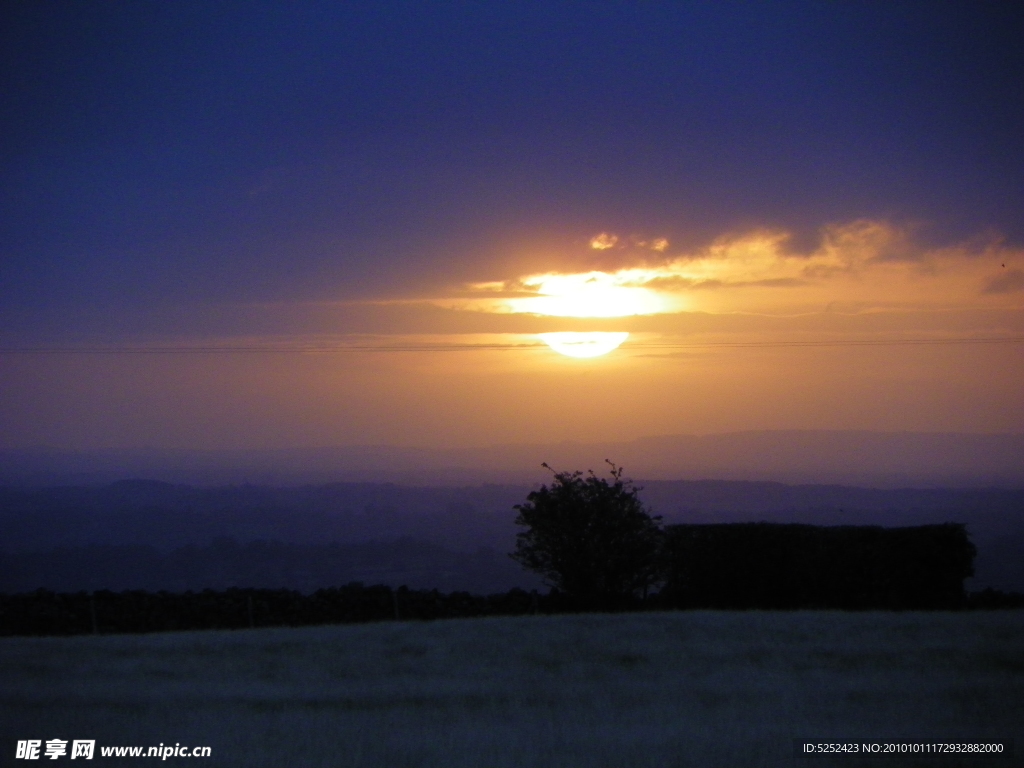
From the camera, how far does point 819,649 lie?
15.7 meters

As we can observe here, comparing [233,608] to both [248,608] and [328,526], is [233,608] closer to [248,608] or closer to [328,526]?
[248,608]

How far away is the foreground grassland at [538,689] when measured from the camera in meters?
10.2

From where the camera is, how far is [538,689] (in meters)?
13.5

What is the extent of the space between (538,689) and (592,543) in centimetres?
1024

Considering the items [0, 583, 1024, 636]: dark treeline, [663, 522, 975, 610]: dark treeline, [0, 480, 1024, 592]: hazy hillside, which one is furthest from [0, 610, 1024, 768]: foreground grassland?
[0, 480, 1024, 592]: hazy hillside

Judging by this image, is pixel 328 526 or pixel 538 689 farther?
pixel 328 526

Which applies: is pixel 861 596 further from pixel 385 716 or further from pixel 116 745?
pixel 116 745

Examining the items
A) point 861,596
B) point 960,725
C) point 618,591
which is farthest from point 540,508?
point 960,725

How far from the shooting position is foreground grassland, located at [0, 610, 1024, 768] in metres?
10.2

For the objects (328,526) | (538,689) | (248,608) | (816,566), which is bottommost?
(538,689)

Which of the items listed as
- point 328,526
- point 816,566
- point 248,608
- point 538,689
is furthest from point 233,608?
point 328,526

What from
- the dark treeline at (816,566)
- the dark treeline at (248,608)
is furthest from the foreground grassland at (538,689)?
the dark treeline at (816,566)

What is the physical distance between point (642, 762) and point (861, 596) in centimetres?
1484

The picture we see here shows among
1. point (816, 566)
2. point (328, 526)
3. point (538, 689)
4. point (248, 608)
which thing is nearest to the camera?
point (538, 689)
